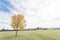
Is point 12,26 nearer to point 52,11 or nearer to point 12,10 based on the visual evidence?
point 12,10

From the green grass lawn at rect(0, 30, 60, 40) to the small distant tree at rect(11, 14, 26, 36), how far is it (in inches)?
7.0

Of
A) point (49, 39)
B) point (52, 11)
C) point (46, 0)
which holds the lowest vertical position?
point (49, 39)

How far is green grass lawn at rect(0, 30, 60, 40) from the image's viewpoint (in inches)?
147

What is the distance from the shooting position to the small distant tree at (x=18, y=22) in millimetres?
3760

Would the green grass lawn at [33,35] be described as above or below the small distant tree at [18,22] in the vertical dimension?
below

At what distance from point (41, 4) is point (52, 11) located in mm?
405

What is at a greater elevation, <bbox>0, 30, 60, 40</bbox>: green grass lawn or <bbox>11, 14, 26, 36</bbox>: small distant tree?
<bbox>11, 14, 26, 36</bbox>: small distant tree

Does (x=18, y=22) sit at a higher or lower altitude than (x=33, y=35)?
higher

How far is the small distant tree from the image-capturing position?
376 centimetres

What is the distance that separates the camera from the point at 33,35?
3777 millimetres

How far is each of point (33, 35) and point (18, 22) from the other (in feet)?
1.96

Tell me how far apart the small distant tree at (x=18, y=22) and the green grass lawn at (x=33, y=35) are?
0.18 m

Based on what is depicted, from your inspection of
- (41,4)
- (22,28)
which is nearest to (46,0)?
(41,4)

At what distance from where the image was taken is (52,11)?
12.8 feet
